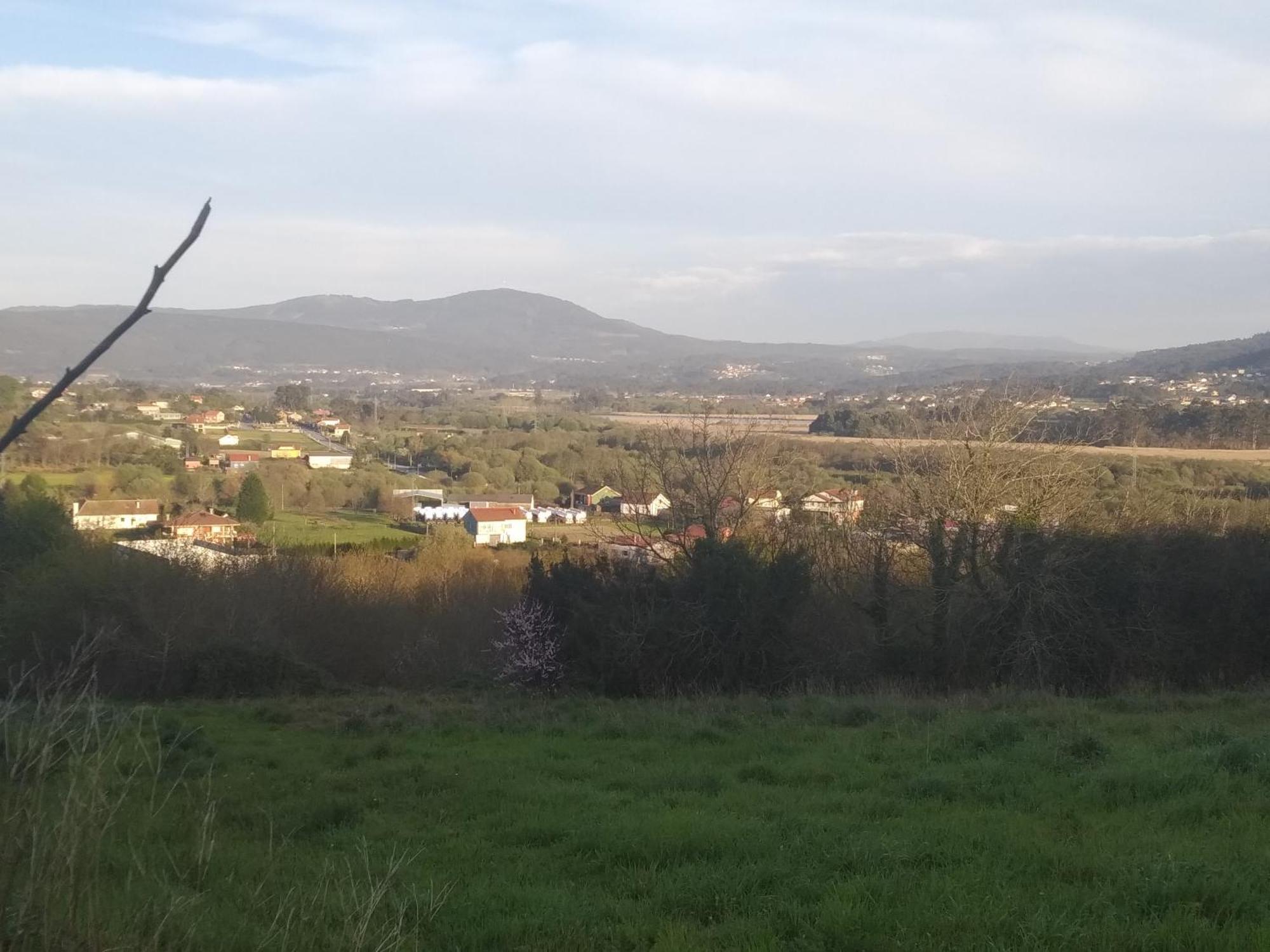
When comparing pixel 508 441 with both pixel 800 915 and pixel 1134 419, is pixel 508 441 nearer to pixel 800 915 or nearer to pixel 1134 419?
pixel 1134 419

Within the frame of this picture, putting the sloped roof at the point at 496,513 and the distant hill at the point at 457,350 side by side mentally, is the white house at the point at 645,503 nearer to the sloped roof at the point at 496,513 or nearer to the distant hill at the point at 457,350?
the sloped roof at the point at 496,513

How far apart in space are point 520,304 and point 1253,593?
7256 inches

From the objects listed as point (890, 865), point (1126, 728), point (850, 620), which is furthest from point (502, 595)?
point (890, 865)

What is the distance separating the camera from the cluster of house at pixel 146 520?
2977cm

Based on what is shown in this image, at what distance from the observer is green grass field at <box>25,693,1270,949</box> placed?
4238 millimetres

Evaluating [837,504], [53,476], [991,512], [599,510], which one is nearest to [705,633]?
[991,512]

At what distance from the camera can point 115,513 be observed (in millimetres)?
31156

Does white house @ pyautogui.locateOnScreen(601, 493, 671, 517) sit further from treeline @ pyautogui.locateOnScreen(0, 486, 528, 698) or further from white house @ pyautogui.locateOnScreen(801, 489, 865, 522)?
treeline @ pyautogui.locateOnScreen(0, 486, 528, 698)

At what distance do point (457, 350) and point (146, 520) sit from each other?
108036mm

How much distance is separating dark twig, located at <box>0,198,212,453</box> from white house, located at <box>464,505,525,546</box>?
A: 104 feet

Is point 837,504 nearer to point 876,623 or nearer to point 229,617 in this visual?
point 876,623

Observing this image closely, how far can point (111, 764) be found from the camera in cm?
292

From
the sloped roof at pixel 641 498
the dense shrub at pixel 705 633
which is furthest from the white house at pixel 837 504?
the dense shrub at pixel 705 633

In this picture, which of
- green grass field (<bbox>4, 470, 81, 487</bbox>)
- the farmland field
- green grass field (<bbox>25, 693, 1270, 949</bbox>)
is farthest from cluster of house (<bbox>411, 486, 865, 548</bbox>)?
green grass field (<bbox>4, 470, 81, 487</bbox>)
